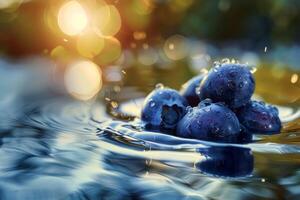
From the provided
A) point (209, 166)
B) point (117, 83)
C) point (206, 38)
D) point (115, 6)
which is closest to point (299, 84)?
point (117, 83)

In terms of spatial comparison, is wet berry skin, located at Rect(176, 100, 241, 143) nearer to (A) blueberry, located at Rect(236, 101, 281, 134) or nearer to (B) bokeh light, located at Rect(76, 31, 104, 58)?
(A) blueberry, located at Rect(236, 101, 281, 134)

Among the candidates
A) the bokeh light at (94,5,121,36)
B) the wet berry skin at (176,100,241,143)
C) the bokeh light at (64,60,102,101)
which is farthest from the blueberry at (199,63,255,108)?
the bokeh light at (94,5,121,36)

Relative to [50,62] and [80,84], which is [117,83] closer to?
[80,84]

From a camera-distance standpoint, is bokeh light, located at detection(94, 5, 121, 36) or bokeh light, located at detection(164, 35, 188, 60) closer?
bokeh light, located at detection(164, 35, 188, 60)

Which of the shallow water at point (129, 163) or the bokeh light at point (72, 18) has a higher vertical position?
the bokeh light at point (72, 18)

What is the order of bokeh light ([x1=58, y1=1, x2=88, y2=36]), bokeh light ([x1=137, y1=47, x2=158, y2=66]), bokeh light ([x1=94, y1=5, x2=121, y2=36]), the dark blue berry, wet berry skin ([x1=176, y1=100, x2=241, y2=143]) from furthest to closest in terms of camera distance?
bokeh light ([x1=94, y1=5, x2=121, y2=36]) → bokeh light ([x1=58, y1=1, x2=88, y2=36]) → bokeh light ([x1=137, y1=47, x2=158, y2=66]) → wet berry skin ([x1=176, y1=100, x2=241, y2=143]) → the dark blue berry

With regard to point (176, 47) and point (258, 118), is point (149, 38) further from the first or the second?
point (258, 118)

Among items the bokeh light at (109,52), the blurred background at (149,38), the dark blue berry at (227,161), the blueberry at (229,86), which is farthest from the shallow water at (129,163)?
the bokeh light at (109,52)

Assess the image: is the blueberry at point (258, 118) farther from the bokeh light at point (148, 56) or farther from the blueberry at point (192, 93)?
the bokeh light at point (148, 56)
